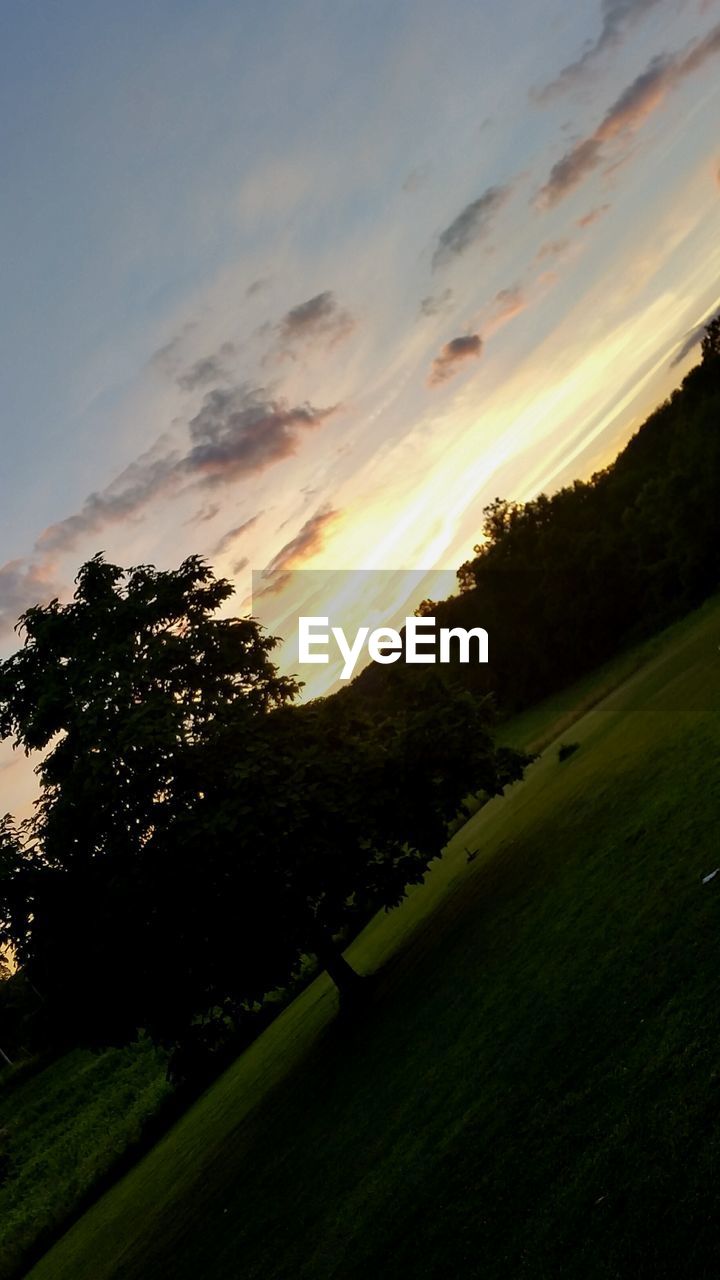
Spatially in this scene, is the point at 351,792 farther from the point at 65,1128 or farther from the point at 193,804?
the point at 65,1128

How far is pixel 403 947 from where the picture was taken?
952 inches

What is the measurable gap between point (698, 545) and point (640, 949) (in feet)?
178

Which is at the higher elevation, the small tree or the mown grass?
the small tree

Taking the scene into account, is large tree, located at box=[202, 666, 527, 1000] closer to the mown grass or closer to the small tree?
the mown grass

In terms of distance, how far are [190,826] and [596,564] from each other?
221ft

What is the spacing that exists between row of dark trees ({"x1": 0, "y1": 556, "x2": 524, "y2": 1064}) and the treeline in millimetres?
45099

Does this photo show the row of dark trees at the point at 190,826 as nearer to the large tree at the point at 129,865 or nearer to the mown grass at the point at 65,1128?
the large tree at the point at 129,865

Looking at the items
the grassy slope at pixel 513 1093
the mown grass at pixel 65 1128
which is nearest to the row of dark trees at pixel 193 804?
the grassy slope at pixel 513 1093

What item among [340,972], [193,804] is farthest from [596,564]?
[193,804]

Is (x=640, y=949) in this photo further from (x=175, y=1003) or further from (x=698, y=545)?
(x=698, y=545)

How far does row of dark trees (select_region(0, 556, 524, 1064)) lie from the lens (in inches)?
751

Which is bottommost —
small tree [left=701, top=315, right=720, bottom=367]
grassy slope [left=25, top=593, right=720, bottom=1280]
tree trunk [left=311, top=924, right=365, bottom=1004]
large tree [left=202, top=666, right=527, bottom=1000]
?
grassy slope [left=25, top=593, right=720, bottom=1280]

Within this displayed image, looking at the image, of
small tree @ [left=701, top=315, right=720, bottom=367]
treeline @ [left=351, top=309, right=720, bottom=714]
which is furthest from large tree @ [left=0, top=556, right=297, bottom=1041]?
small tree @ [left=701, top=315, right=720, bottom=367]

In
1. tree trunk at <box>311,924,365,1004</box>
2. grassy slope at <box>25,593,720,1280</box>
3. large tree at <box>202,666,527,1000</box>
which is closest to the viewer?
grassy slope at <box>25,593,720,1280</box>
